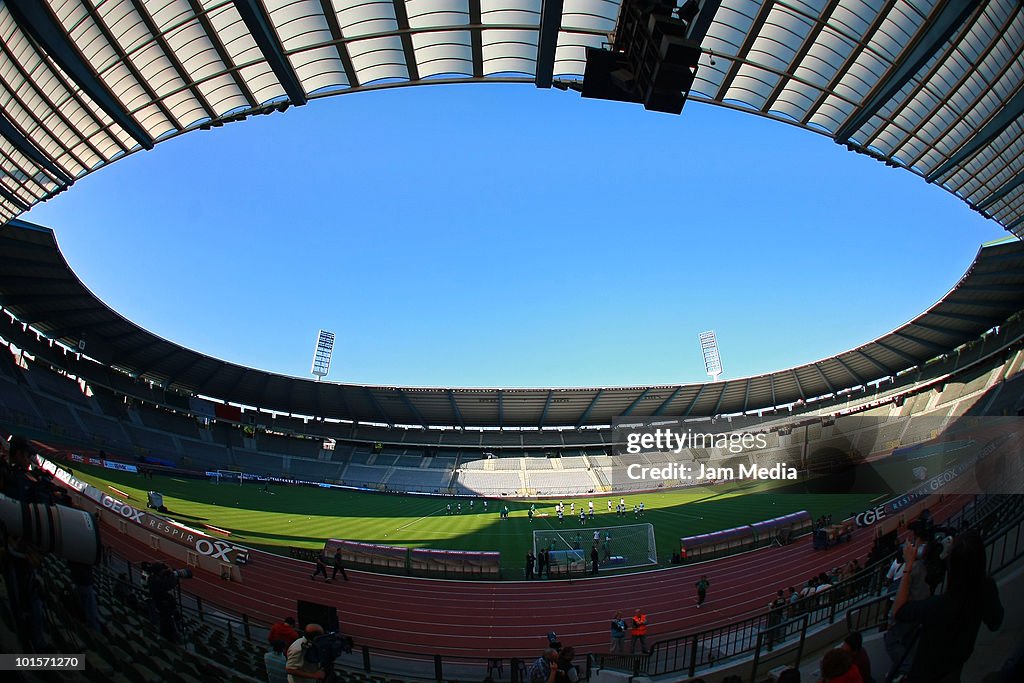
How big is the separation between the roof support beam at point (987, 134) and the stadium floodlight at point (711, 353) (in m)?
62.0

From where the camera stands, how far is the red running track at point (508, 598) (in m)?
15.5

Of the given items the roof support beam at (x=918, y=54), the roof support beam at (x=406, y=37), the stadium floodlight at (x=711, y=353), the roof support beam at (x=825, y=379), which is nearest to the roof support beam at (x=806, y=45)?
the roof support beam at (x=918, y=54)

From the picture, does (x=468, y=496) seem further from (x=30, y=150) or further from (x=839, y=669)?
(x=839, y=669)

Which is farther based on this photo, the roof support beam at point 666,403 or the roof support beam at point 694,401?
the roof support beam at point 666,403

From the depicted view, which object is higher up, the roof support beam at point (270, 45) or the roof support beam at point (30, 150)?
the roof support beam at point (270, 45)

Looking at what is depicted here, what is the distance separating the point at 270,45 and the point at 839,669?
17231 millimetres

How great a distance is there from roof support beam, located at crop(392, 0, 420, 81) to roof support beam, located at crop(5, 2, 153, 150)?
843 cm

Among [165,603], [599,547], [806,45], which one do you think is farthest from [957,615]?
[599,547]

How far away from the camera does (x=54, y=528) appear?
497cm

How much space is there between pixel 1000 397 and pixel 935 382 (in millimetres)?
17050

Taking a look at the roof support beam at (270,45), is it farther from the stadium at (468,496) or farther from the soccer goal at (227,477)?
the soccer goal at (227,477)

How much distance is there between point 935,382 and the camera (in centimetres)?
5231

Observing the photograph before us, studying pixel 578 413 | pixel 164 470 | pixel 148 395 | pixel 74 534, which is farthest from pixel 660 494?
pixel 148 395

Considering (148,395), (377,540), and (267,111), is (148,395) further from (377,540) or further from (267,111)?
(267,111)
